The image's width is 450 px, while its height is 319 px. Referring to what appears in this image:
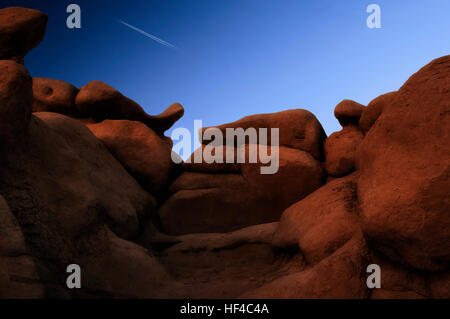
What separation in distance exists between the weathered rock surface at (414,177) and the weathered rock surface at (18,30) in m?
4.72

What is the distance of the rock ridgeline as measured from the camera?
9.25ft

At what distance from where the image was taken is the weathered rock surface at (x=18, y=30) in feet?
14.4

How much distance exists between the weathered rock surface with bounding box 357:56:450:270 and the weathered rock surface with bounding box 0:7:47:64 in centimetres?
472

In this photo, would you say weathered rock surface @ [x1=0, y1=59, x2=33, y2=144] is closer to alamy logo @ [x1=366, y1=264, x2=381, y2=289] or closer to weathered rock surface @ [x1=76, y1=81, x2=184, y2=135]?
weathered rock surface @ [x1=76, y1=81, x2=184, y2=135]

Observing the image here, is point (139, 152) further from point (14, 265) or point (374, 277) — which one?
point (374, 277)

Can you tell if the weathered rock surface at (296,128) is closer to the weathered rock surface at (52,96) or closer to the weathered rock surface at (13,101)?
the weathered rock surface at (52,96)

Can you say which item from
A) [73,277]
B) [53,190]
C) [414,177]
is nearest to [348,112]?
[414,177]

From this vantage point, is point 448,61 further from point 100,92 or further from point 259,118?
point 100,92

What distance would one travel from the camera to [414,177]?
2.84m

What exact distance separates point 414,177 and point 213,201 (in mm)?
3982

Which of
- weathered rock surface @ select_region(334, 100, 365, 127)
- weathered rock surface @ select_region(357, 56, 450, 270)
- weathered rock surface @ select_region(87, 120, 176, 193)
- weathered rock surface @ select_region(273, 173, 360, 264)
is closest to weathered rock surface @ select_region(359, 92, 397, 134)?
weathered rock surface @ select_region(334, 100, 365, 127)
